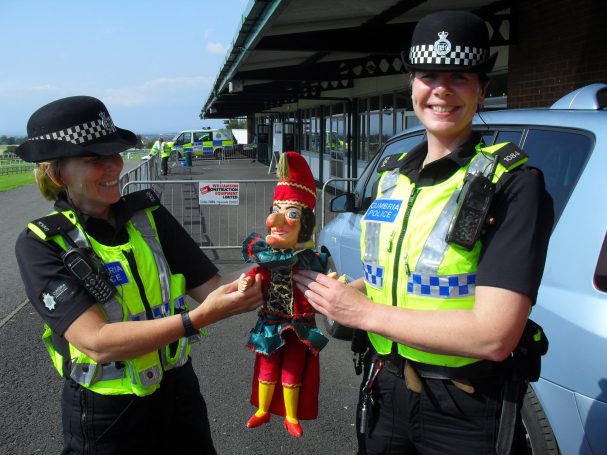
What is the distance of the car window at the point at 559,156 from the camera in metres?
2.45

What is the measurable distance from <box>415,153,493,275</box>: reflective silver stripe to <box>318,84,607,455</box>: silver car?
1.28 ft

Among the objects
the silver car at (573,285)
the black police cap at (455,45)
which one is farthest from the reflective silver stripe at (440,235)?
the silver car at (573,285)

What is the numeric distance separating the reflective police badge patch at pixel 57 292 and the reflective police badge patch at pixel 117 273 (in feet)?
0.42

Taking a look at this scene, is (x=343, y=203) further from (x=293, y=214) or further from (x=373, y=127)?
(x=373, y=127)

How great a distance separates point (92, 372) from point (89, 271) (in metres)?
0.35

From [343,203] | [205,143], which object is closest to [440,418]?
[343,203]

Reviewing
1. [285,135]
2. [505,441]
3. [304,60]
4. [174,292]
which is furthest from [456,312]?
[285,135]

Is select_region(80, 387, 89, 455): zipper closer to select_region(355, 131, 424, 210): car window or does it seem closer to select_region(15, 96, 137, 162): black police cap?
select_region(15, 96, 137, 162): black police cap

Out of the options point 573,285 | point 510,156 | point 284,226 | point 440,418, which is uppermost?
point 510,156

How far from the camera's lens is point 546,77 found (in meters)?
6.53

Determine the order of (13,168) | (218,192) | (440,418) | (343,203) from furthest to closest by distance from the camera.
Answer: (13,168) < (218,192) < (343,203) < (440,418)

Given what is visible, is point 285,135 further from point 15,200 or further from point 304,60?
point 304,60

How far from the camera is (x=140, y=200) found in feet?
6.94

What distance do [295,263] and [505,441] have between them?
886 mm
